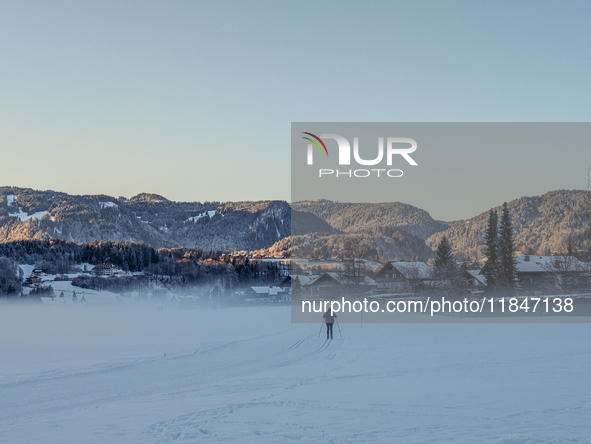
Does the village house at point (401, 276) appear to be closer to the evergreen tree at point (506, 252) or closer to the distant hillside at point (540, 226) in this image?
the distant hillside at point (540, 226)

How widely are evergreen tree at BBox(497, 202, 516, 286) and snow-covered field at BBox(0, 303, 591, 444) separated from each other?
23.8m

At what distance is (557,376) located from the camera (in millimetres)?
11836

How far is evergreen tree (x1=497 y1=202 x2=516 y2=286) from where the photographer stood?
42.4m

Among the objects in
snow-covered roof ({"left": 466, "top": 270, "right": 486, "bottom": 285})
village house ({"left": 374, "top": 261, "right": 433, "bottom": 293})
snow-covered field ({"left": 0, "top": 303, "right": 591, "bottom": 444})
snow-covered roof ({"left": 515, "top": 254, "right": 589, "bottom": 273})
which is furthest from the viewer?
village house ({"left": 374, "top": 261, "right": 433, "bottom": 293})

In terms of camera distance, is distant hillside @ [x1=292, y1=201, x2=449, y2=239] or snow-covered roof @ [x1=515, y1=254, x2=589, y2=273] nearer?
snow-covered roof @ [x1=515, y1=254, x2=589, y2=273]

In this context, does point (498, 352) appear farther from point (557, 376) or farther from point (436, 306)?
point (436, 306)

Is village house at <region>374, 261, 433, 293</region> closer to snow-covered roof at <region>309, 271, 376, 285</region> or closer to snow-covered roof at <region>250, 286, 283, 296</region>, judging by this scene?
snow-covered roof at <region>309, 271, 376, 285</region>

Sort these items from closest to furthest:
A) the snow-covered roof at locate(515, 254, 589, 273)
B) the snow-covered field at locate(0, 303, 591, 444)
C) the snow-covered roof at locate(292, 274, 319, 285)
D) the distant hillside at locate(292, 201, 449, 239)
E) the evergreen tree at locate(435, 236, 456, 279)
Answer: the snow-covered field at locate(0, 303, 591, 444) → the evergreen tree at locate(435, 236, 456, 279) → the snow-covered roof at locate(515, 254, 589, 273) → the distant hillside at locate(292, 201, 449, 239) → the snow-covered roof at locate(292, 274, 319, 285)

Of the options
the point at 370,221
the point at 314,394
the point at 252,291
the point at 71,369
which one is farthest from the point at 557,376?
the point at 252,291

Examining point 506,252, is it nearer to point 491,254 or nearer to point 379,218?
point 491,254

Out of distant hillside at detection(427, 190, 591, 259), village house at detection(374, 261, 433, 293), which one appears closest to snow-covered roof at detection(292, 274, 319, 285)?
village house at detection(374, 261, 433, 293)

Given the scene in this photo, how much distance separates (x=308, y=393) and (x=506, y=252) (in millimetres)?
37290

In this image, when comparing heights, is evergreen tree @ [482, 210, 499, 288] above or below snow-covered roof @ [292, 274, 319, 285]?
above

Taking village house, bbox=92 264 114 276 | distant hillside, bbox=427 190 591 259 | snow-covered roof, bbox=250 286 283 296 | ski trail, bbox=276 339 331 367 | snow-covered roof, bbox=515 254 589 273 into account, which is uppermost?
distant hillside, bbox=427 190 591 259
